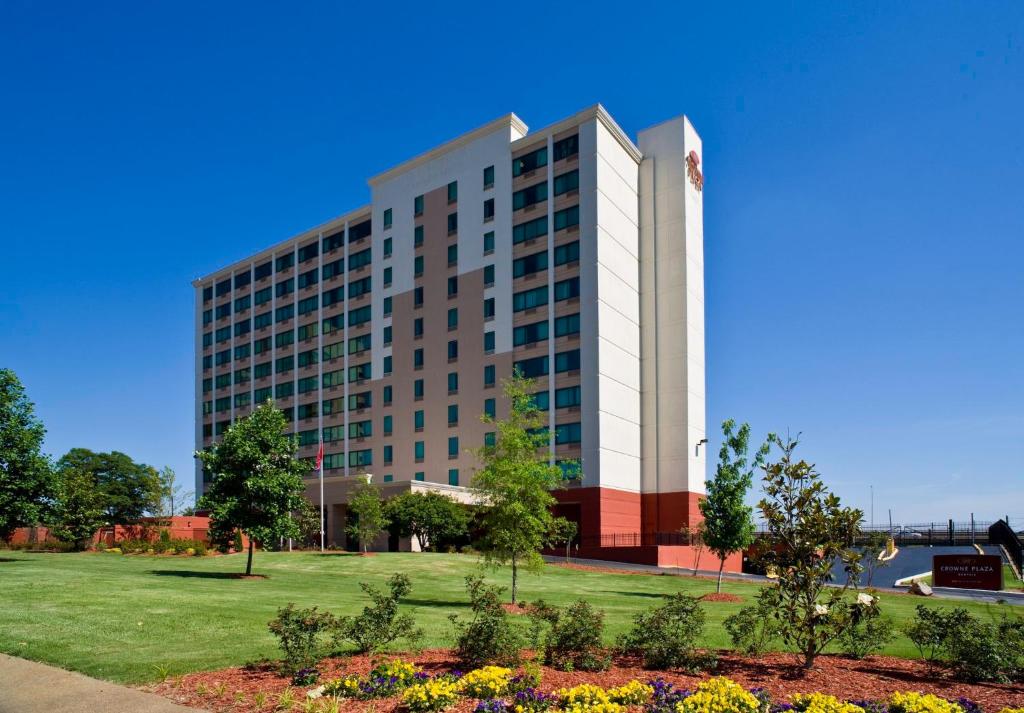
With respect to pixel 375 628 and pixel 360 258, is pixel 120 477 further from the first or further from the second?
pixel 375 628

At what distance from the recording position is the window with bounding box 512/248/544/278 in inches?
2601

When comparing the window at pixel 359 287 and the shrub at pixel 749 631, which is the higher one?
the window at pixel 359 287

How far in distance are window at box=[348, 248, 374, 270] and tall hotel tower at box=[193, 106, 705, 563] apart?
→ 202mm

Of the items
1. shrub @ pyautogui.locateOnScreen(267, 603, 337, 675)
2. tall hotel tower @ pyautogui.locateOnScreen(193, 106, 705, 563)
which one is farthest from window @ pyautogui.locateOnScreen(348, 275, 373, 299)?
shrub @ pyautogui.locateOnScreen(267, 603, 337, 675)

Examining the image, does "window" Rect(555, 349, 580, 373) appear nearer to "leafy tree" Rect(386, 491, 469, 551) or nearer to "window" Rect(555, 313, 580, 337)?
"window" Rect(555, 313, 580, 337)

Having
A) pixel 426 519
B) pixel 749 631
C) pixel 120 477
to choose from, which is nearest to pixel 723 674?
pixel 749 631

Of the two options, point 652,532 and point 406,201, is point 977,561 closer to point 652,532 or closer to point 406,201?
point 652,532

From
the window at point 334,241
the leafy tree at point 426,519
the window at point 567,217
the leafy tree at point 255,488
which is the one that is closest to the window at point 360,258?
the window at point 334,241

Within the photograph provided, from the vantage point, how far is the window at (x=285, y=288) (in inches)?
3543

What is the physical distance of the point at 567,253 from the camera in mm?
64438

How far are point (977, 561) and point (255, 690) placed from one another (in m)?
34.1

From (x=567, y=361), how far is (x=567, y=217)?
11.8 m

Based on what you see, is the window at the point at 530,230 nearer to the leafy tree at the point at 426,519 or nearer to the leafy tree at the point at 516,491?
the leafy tree at the point at 426,519

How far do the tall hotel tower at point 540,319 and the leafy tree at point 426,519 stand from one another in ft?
11.1
